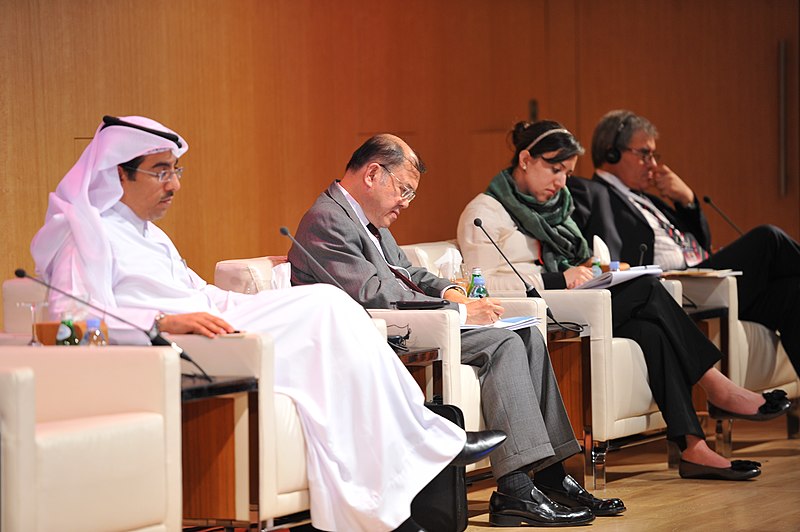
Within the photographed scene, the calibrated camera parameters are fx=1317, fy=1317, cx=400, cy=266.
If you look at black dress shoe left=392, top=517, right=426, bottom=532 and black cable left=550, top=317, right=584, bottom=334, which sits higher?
black cable left=550, top=317, right=584, bottom=334

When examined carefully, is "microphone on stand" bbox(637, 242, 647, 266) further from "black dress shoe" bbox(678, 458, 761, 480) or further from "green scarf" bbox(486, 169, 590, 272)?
"black dress shoe" bbox(678, 458, 761, 480)

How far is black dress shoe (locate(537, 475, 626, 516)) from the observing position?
4098mm

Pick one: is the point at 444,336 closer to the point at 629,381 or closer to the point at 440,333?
the point at 440,333

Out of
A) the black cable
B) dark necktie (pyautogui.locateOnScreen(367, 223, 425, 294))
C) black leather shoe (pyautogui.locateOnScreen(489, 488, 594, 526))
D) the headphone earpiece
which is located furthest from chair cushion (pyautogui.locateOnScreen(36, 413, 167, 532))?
the headphone earpiece

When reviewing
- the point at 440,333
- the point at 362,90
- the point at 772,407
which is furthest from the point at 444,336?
the point at 362,90

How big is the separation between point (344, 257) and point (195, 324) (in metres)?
0.88

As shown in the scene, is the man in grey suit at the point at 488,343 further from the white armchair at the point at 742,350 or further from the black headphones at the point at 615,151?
the black headphones at the point at 615,151

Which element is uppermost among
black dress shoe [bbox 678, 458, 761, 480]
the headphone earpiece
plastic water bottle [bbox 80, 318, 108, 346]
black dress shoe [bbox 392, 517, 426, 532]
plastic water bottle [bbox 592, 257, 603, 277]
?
the headphone earpiece

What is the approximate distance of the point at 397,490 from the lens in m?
Answer: 3.29

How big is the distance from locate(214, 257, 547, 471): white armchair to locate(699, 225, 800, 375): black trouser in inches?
78.5

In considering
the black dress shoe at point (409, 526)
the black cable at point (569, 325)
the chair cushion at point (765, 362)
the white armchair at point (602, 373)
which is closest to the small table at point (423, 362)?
the black dress shoe at point (409, 526)

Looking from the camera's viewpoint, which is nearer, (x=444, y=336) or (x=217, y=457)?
(x=217, y=457)

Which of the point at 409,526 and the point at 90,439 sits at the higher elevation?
the point at 90,439

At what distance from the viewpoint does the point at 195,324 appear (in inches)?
126
